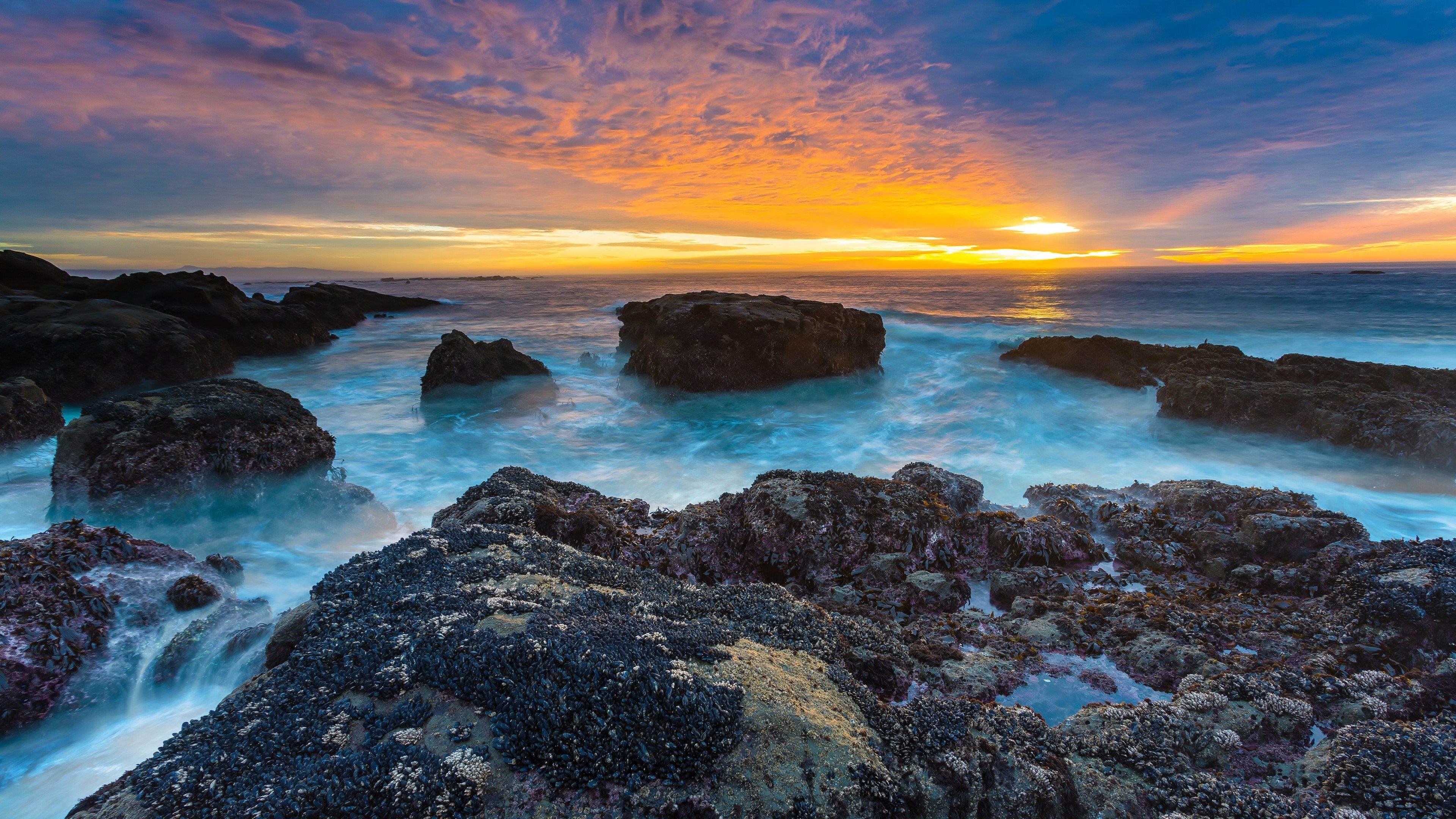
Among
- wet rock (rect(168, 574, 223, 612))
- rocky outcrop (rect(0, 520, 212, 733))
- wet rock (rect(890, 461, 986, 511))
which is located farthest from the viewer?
wet rock (rect(890, 461, 986, 511))

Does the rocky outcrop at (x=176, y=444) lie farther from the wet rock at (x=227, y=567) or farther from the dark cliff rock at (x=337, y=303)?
the dark cliff rock at (x=337, y=303)

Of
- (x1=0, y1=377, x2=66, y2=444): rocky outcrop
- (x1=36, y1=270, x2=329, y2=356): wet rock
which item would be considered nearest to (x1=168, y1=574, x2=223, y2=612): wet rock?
(x1=0, y1=377, x2=66, y2=444): rocky outcrop

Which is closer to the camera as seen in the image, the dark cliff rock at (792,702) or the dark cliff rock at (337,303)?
the dark cliff rock at (792,702)

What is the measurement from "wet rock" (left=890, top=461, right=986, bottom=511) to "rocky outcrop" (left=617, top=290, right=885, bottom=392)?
1064 centimetres

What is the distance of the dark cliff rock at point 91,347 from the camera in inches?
621

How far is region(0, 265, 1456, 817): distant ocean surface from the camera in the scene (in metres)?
7.48

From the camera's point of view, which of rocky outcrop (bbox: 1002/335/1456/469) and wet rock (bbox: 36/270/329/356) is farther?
wet rock (bbox: 36/270/329/356)

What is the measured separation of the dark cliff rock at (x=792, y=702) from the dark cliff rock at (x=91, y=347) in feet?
62.2

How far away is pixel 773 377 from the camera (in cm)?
2020

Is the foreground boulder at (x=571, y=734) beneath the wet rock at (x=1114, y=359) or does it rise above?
beneath

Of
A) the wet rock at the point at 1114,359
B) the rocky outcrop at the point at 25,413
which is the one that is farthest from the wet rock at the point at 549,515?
the wet rock at the point at 1114,359

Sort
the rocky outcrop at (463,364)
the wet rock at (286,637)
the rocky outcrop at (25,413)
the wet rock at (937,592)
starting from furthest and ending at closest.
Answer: the rocky outcrop at (463,364) < the rocky outcrop at (25,413) < the wet rock at (937,592) < the wet rock at (286,637)

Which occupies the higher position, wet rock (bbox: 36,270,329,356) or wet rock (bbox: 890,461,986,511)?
wet rock (bbox: 36,270,329,356)

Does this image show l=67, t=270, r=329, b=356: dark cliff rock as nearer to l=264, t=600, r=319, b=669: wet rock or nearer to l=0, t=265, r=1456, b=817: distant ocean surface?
l=0, t=265, r=1456, b=817: distant ocean surface
